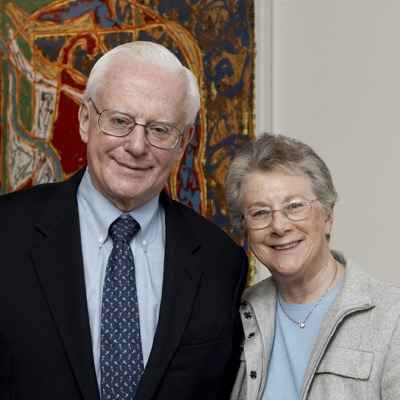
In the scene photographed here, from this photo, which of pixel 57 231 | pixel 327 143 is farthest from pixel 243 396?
pixel 327 143

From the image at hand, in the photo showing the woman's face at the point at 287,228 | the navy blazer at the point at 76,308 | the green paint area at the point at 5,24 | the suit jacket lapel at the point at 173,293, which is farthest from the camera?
the green paint area at the point at 5,24

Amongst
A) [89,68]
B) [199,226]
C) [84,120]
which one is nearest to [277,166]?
[199,226]

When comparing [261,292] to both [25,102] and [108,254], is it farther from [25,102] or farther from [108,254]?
[25,102]

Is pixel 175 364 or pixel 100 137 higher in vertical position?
pixel 100 137

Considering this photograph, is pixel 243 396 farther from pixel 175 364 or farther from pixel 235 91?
pixel 235 91

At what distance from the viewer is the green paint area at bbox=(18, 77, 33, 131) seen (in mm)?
2770

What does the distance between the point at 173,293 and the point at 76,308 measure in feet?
0.97

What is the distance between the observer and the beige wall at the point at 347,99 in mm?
3047

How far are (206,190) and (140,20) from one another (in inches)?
28.8

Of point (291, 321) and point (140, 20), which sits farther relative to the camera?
point (140, 20)

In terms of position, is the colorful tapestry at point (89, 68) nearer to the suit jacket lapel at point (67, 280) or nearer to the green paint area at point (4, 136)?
the green paint area at point (4, 136)

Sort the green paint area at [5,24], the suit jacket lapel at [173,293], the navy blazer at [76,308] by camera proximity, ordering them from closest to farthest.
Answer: the navy blazer at [76,308] → the suit jacket lapel at [173,293] → the green paint area at [5,24]

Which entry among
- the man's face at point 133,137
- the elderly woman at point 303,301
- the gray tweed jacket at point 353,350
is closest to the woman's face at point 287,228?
the elderly woman at point 303,301

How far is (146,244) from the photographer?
7.21ft
